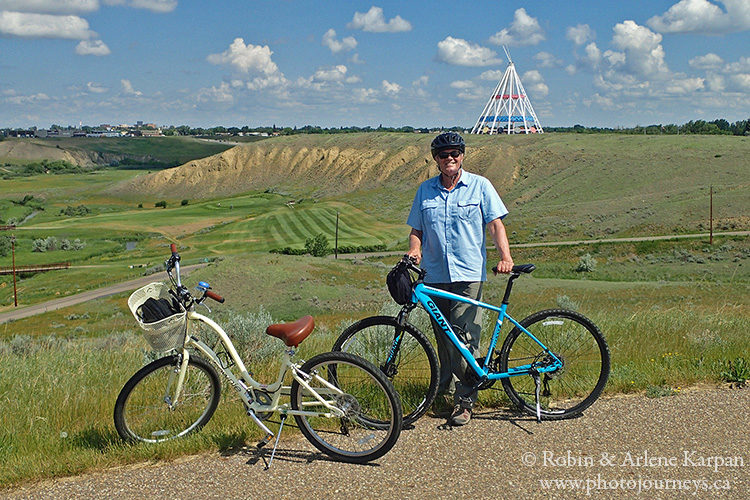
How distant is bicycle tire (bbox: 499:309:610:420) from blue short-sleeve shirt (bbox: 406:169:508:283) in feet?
2.14

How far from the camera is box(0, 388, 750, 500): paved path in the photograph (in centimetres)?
419

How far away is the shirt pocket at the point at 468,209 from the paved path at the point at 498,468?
168 centimetres

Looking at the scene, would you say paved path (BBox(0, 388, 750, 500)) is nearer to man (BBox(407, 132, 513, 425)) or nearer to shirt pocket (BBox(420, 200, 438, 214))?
man (BBox(407, 132, 513, 425))

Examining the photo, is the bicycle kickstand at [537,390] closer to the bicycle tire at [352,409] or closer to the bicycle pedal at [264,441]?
the bicycle tire at [352,409]

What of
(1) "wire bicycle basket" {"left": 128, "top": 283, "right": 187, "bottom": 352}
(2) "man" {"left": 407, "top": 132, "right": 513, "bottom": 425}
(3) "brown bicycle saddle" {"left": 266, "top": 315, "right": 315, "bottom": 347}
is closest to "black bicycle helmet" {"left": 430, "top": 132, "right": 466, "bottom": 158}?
(2) "man" {"left": 407, "top": 132, "right": 513, "bottom": 425}

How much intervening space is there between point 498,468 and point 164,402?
8.24 feet

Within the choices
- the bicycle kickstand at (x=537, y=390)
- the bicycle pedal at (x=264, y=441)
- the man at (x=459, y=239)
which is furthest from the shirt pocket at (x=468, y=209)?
the bicycle pedal at (x=264, y=441)

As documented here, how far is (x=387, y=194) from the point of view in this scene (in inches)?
4966

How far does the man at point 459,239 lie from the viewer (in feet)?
18.4

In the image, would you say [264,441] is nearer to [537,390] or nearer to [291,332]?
[291,332]

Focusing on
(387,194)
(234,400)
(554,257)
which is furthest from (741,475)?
(387,194)

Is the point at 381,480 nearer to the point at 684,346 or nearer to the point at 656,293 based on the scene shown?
the point at 684,346

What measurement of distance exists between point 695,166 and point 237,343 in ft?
312

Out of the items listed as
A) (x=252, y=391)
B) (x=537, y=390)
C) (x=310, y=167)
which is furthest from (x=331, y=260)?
(x=310, y=167)
